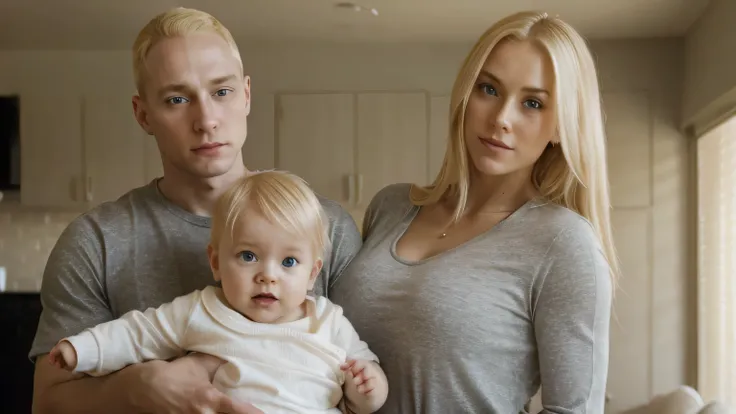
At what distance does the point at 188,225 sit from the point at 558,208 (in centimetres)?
68

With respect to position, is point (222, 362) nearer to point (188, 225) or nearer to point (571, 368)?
point (188, 225)

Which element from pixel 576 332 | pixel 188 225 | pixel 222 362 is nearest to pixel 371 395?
pixel 222 362

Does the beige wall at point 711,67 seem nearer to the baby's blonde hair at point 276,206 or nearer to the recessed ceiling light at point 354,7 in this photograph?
the recessed ceiling light at point 354,7

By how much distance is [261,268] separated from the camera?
1235 millimetres

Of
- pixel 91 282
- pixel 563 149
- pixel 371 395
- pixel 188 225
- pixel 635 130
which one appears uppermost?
pixel 635 130

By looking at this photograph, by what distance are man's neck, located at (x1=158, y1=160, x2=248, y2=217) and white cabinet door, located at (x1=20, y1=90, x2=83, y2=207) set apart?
331 cm

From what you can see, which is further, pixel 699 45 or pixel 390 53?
pixel 390 53

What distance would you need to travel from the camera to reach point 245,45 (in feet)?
14.6

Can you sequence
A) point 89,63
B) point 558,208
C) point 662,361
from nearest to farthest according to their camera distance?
point 558,208, point 662,361, point 89,63

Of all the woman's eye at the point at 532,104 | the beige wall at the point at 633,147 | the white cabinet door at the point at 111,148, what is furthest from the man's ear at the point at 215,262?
the white cabinet door at the point at 111,148

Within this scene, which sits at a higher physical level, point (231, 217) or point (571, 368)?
point (231, 217)

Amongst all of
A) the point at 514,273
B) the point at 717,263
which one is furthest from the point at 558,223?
the point at 717,263

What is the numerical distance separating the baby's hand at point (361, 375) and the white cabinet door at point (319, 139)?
10.2 ft

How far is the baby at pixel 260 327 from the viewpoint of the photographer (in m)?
1.22
